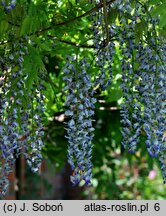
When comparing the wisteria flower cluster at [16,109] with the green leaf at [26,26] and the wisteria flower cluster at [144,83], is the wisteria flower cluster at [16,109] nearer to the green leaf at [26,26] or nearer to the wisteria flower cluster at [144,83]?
the green leaf at [26,26]

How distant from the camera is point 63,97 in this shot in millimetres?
4457

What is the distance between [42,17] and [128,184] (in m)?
6.32

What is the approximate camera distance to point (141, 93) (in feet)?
10.3

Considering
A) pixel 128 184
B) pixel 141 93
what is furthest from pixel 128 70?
pixel 128 184

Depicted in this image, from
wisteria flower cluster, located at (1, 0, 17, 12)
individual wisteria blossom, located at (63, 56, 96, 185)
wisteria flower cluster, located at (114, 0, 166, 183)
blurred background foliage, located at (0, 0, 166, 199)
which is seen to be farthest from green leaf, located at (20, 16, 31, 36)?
wisteria flower cluster, located at (114, 0, 166, 183)

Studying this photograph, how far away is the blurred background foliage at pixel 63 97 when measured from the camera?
2885 mm

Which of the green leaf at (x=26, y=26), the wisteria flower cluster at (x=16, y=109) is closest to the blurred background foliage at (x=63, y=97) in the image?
the green leaf at (x=26, y=26)

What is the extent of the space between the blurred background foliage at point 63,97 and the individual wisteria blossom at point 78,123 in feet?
0.51

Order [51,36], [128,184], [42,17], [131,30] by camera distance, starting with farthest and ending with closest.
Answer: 1. [128,184]
2. [51,36]
3. [131,30]
4. [42,17]

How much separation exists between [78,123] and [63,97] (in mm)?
1497

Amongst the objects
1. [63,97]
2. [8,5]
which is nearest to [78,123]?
[8,5]

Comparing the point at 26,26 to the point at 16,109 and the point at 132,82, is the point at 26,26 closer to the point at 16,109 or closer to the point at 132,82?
the point at 16,109

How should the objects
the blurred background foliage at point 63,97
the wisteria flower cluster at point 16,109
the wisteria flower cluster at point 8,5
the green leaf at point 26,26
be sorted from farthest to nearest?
the wisteria flower cluster at point 16,109
the blurred background foliage at point 63,97
the green leaf at point 26,26
the wisteria flower cluster at point 8,5

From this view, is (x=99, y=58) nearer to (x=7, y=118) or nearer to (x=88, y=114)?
(x=88, y=114)
